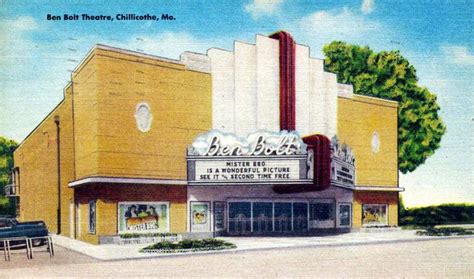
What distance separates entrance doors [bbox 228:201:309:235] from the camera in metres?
26.3

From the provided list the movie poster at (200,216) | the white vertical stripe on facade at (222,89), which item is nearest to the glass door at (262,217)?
the movie poster at (200,216)

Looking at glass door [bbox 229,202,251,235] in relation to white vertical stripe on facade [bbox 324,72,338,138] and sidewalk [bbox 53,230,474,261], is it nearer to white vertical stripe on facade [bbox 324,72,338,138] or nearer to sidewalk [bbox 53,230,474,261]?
sidewalk [bbox 53,230,474,261]

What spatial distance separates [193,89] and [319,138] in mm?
6131

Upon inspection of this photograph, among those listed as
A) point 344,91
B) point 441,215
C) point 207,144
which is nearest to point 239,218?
point 207,144

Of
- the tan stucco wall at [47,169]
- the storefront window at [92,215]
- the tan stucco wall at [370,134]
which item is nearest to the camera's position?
the storefront window at [92,215]

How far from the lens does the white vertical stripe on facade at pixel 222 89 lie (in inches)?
985

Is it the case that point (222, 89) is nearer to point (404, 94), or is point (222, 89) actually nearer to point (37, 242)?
point (37, 242)

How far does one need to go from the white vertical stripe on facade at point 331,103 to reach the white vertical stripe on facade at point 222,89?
5.70 m

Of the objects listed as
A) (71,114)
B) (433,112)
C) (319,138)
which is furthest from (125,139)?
(433,112)

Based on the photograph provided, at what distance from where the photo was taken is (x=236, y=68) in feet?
82.8

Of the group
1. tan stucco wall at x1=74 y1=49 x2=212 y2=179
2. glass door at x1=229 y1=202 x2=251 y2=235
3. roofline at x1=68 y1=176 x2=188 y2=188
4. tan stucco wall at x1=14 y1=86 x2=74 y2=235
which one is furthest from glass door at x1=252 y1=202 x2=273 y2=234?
tan stucco wall at x1=14 y1=86 x2=74 y2=235

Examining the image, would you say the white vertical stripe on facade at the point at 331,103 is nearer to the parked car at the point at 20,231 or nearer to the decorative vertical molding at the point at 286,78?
the decorative vertical molding at the point at 286,78

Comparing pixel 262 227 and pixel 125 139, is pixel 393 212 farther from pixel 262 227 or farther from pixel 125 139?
pixel 125 139

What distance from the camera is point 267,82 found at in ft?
83.9
